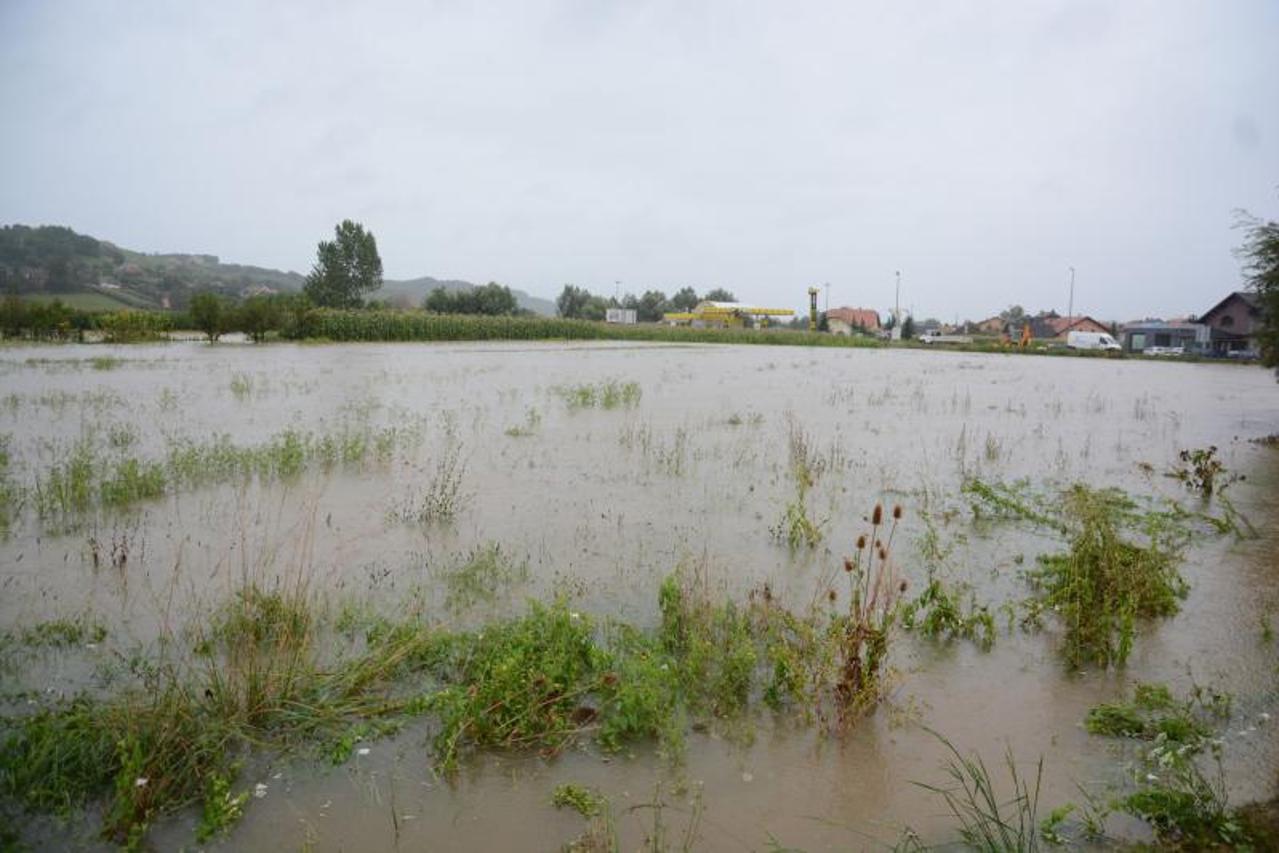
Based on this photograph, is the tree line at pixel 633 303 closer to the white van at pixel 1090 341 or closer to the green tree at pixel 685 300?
the green tree at pixel 685 300

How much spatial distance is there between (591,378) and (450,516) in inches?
641

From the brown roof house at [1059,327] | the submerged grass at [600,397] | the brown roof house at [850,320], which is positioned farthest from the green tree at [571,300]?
the submerged grass at [600,397]

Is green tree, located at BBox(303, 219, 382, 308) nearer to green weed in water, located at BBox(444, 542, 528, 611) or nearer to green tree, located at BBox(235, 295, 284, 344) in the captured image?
green tree, located at BBox(235, 295, 284, 344)

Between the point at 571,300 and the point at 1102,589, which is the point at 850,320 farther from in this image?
the point at 1102,589

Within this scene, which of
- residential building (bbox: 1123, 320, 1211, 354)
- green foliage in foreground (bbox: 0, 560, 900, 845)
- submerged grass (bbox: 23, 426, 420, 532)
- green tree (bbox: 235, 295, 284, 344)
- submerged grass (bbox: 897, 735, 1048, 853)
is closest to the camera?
submerged grass (bbox: 897, 735, 1048, 853)

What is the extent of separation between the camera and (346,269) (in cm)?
8794

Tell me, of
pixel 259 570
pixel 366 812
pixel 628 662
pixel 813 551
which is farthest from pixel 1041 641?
pixel 259 570

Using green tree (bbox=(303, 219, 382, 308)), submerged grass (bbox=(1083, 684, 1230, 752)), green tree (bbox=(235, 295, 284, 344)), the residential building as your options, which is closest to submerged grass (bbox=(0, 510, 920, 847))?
submerged grass (bbox=(1083, 684, 1230, 752))

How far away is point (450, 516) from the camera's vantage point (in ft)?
24.0

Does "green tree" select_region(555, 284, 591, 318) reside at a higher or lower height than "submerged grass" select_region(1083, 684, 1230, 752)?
higher

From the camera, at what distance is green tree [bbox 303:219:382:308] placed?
85938mm

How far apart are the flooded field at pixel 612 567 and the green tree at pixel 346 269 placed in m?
76.1

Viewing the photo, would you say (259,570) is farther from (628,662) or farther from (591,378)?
(591,378)

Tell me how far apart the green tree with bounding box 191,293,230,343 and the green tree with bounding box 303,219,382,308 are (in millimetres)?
47713
